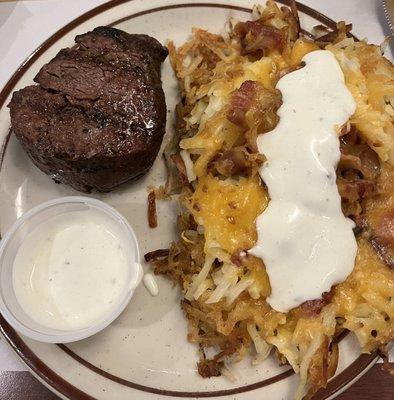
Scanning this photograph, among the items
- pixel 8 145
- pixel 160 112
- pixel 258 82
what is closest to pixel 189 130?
pixel 160 112

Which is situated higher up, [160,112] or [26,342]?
[160,112]

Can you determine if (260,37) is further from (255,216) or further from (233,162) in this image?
(255,216)

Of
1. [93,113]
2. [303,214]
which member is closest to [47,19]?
[93,113]

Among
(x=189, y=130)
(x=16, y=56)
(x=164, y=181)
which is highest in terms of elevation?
(x=16, y=56)

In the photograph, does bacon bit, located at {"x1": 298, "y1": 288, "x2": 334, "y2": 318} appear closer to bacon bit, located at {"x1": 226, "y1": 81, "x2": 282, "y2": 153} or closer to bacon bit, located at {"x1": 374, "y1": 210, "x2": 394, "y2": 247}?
bacon bit, located at {"x1": 374, "y1": 210, "x2": 394, "y2": 247}

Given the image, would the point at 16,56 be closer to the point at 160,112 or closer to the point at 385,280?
the point at 160,112

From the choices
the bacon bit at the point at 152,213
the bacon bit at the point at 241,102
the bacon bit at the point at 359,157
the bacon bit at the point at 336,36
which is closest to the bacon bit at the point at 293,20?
the bacon bit at the point at 336,36

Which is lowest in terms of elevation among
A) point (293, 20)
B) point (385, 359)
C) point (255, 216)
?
point (385, 359)

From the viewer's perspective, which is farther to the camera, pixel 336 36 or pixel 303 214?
pixel 336 36
